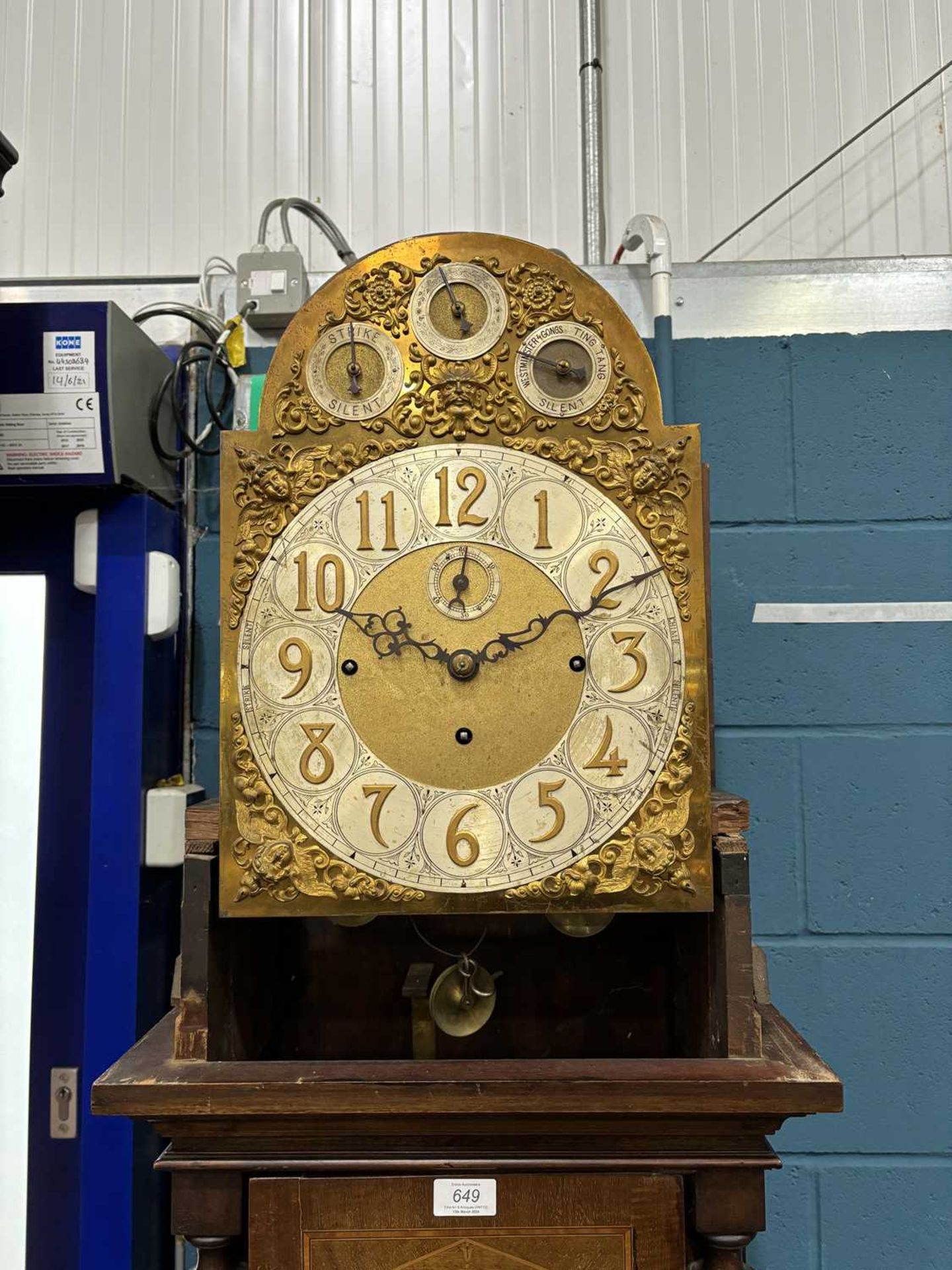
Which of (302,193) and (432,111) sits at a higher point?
(432,111)

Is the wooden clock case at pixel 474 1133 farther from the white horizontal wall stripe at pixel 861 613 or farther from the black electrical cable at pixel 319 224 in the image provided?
the black electrical cable at pixel 319 224

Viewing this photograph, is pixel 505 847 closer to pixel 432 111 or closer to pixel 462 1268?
pixel 462 1268

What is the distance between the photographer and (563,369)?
41.6 inches

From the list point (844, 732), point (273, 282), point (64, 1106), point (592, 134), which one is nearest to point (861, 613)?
point (844, 732)

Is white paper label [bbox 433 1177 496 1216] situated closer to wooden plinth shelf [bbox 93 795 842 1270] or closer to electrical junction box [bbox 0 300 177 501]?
wooden plinth shelf [bbox 93 795 842 1270]

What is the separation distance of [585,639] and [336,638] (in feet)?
0.87

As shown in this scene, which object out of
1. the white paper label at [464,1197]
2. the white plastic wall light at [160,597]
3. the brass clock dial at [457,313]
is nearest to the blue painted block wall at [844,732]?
the white plastic wall light at [160,597]

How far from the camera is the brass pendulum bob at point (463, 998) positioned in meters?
1.20

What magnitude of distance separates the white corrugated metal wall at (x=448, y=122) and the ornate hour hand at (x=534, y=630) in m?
0.91

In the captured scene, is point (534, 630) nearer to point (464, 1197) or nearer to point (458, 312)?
point (458, 312)

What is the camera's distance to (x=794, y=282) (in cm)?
156

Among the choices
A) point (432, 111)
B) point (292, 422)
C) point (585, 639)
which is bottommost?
point (585, 639)

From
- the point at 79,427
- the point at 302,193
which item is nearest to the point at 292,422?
the point at 79,427

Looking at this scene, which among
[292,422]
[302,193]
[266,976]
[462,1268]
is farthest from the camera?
[302,193]
